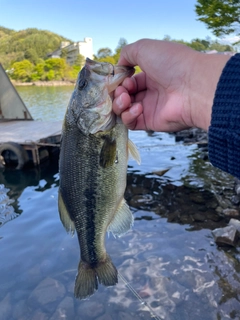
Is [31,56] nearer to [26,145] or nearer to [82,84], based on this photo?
[26,145]

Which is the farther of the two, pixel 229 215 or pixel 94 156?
pixel 229 215

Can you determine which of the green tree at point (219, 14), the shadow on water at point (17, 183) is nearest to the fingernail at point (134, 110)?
the shadow on water at point (17, 183)

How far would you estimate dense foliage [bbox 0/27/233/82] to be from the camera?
249 feet

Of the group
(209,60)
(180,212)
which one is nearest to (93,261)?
(209,60)

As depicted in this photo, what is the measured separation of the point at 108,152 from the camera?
2584 mm

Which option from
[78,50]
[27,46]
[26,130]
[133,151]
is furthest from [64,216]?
[27,46]

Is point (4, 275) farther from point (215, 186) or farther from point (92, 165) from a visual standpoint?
point (215, 186)

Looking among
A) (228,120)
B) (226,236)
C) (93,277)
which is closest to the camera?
(228,120)

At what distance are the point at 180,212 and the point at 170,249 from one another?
1931 millimetres

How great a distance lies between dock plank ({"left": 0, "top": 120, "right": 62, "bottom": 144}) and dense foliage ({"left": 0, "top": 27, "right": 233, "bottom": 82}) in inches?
1366

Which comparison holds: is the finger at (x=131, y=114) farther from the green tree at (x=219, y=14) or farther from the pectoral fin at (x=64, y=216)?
the green tree at (x=219, y=14)

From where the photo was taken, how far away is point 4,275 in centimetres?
656

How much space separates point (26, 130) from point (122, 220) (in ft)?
45.8

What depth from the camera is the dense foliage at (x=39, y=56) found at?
249 ft
